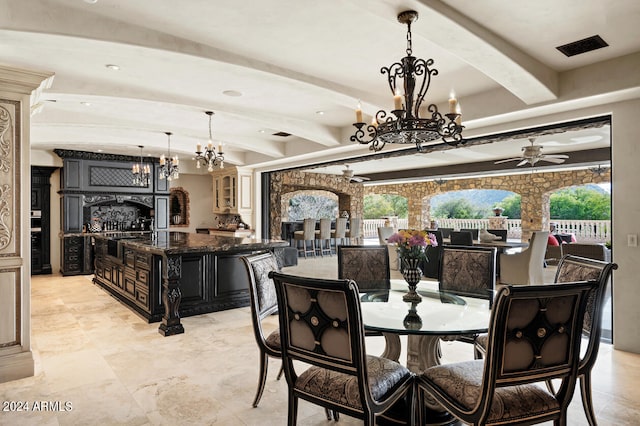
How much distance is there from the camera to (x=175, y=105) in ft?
14.6

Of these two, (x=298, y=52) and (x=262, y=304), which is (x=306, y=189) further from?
(x=262, y=304)

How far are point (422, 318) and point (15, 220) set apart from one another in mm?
3012

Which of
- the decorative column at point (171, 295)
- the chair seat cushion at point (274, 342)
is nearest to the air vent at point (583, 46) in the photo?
the chair seat cushion at point (274, 342)

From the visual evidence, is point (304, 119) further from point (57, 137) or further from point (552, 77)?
point (57, 137)

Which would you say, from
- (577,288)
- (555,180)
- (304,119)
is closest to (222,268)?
(304,119)

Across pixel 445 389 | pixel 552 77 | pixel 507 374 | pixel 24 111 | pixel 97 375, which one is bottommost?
pixel 97 375

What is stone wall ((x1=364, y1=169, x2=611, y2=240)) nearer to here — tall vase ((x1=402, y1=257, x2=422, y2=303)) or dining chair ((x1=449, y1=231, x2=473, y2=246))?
dining chair ((x1=449, y1=231, x2=473, y2=246))

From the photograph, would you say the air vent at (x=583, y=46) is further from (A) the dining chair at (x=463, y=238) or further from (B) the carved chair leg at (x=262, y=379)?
(A) the dining chair at (x=463, y=238)

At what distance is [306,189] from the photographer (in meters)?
11.4

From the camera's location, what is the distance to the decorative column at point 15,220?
9.45 ft

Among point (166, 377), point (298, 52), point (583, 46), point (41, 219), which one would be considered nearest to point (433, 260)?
point (583, 46)

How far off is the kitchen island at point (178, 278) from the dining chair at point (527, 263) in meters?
3.61

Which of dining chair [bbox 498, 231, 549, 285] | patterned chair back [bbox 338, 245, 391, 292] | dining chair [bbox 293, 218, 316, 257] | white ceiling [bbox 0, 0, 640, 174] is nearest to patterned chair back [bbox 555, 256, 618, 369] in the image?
patterned chair back [bbox 338, 245, 391, 292]

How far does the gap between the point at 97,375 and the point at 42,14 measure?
2.54 metres
